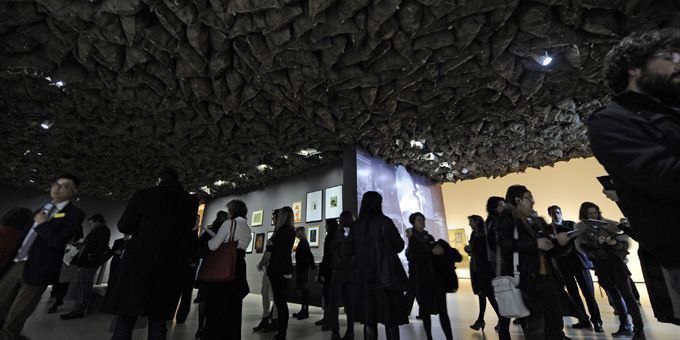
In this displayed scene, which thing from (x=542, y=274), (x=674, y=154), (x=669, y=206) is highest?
(x=674, y=154)

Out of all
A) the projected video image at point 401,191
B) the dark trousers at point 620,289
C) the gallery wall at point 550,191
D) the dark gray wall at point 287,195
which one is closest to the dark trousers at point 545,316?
the dark trousers at point 620,289

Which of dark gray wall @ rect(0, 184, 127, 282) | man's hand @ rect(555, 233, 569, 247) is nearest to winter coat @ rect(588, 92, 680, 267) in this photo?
man's hand @ rect(555, 233, 569, 247)

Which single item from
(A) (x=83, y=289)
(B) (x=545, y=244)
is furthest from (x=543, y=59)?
(A) (x=83, y=289)

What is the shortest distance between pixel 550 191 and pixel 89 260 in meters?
13.1

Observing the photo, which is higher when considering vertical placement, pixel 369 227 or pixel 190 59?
pixel 190 59

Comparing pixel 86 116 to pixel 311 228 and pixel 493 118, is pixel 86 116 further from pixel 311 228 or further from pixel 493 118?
pixel 493 118

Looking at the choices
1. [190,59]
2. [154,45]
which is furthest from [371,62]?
[154,45]

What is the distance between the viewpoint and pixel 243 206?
10.2 ft

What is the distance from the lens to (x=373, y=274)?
8.75 ft

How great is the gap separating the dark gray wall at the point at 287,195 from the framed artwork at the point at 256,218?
12 centimetres

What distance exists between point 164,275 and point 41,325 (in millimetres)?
3929

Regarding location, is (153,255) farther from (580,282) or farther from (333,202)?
(333,202)

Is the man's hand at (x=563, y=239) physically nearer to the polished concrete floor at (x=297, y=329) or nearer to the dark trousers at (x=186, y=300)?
the polished concrete floor at (x=297, y=329)

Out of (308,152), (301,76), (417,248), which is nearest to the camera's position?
(417,248)
